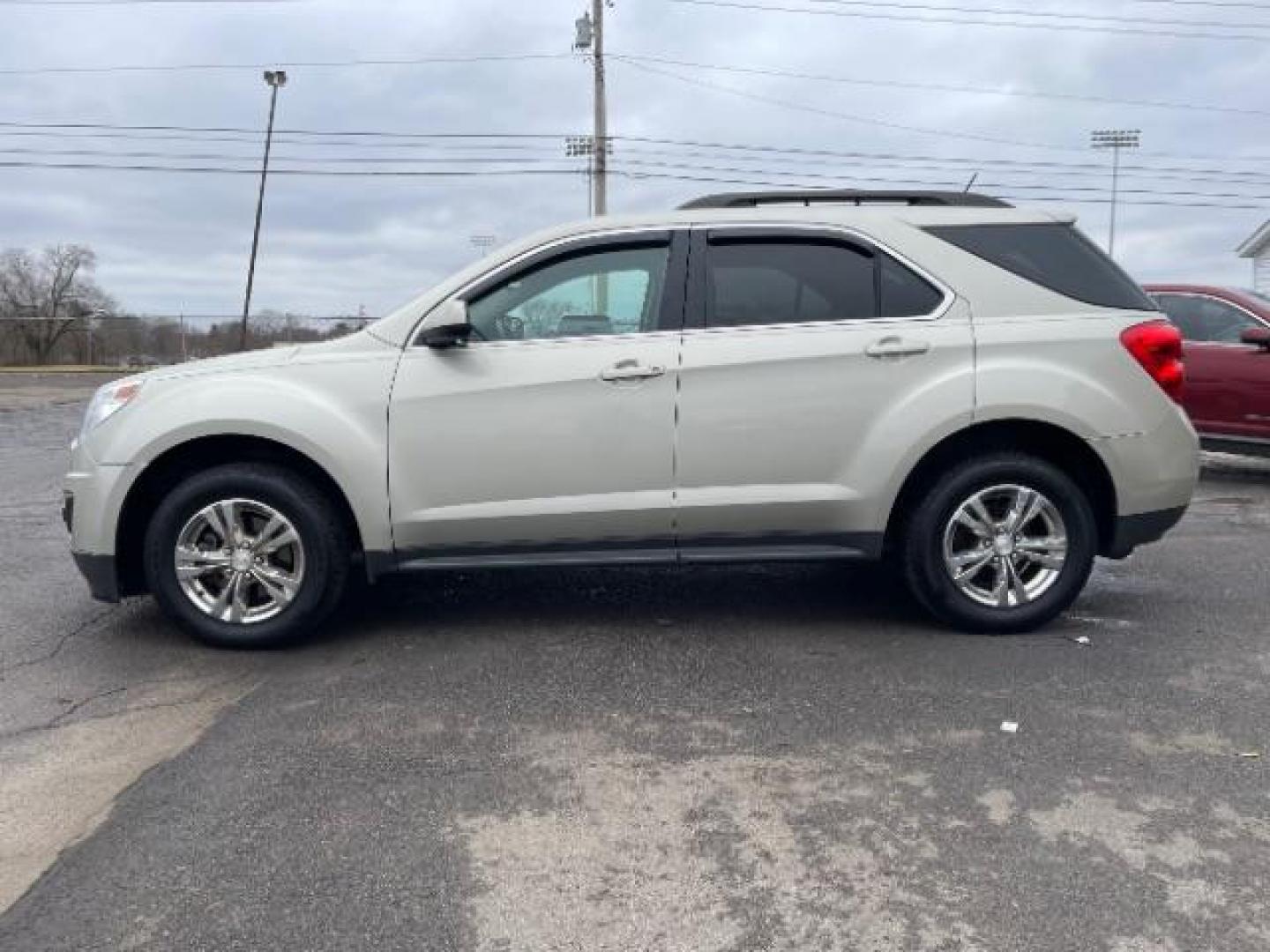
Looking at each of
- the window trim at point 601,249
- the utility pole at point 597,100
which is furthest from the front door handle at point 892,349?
the utility pole at point 597,100

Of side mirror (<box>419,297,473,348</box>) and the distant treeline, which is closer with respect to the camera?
side mirror (<box>419,297,473,348</box>)

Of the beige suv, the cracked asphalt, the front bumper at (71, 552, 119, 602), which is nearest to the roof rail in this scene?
the beige suv

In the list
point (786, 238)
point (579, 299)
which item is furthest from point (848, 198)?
point (579, 299)

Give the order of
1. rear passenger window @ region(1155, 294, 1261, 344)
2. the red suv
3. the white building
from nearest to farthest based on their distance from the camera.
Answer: the red suv → rear passenger window @ region(1155, 294, 1261, 344) → the white building

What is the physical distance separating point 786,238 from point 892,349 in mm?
697

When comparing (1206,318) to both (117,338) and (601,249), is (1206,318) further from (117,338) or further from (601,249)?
(117,338)

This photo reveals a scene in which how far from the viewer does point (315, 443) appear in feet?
15.2

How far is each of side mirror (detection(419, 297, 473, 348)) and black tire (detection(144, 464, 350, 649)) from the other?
85 cm

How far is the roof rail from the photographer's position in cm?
508

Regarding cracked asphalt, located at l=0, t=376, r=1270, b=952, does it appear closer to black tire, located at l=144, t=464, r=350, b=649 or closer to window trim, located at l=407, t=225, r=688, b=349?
black tire, located at l=144, t=464, r=350, b=649

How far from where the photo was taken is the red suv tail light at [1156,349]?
4820mm

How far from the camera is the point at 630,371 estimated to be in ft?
15.4

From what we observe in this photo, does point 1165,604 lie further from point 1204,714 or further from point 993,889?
point 993,889

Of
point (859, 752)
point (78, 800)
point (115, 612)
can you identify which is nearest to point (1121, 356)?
point (859, 752)
